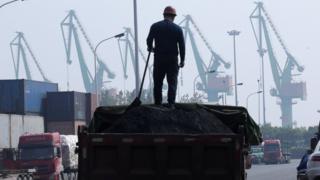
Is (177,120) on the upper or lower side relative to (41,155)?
upper

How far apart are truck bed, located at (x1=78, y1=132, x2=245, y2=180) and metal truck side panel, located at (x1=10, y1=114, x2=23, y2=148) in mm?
45597

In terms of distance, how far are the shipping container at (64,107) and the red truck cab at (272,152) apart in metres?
31.9

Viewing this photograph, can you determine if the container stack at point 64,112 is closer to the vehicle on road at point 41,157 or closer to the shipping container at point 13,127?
the shipping container at point 13,127

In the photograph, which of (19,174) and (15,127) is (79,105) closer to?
(15,127)

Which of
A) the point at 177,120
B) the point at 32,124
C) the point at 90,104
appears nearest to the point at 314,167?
the point at 177,120

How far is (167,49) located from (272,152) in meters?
82.7

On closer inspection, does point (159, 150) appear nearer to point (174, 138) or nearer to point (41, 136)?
point (174, 138)

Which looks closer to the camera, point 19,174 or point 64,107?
point 19,174

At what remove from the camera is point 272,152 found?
95062 mm

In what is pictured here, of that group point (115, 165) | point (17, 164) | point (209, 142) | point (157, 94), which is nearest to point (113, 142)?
point (115, 165)

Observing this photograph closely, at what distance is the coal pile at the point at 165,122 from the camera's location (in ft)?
40.9

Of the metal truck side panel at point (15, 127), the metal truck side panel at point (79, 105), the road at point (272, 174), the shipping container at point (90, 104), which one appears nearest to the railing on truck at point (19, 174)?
the road at point (272, 174)

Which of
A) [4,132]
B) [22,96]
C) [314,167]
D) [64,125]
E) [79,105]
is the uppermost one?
[22,96]

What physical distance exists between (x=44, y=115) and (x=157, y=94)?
175 feet
